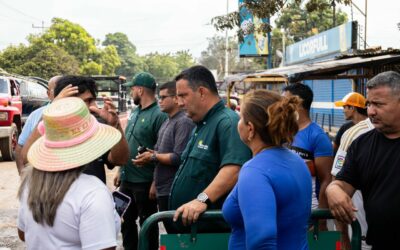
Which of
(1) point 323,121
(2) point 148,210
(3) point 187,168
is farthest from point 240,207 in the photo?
(1) point 323,121

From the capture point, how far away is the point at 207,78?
356 centimetres

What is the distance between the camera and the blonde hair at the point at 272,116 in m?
2.28

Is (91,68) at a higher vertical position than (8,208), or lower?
higher

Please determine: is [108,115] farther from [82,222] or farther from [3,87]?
[3,87]

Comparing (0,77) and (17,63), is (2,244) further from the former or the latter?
(17,63)

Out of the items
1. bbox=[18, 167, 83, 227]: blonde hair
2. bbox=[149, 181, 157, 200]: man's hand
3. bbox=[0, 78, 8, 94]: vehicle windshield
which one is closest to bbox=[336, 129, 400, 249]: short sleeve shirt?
bbox=[18, 167, 83, 227]: blonde hair

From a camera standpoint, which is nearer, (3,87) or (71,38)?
(3,87)

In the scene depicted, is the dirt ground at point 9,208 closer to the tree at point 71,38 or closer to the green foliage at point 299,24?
the green foliage at point 299,24

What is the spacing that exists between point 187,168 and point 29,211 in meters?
1.48

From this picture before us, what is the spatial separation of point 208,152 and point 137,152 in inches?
72.3

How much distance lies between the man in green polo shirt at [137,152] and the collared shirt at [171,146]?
0.42m

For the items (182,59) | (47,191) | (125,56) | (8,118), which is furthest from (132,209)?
(182,59)

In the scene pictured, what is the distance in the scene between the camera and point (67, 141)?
87.6 inches

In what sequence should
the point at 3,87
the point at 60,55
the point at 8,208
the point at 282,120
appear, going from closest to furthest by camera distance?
the point at 282,120, the point at 8,208, the point at 3,87, the point at 60,55
